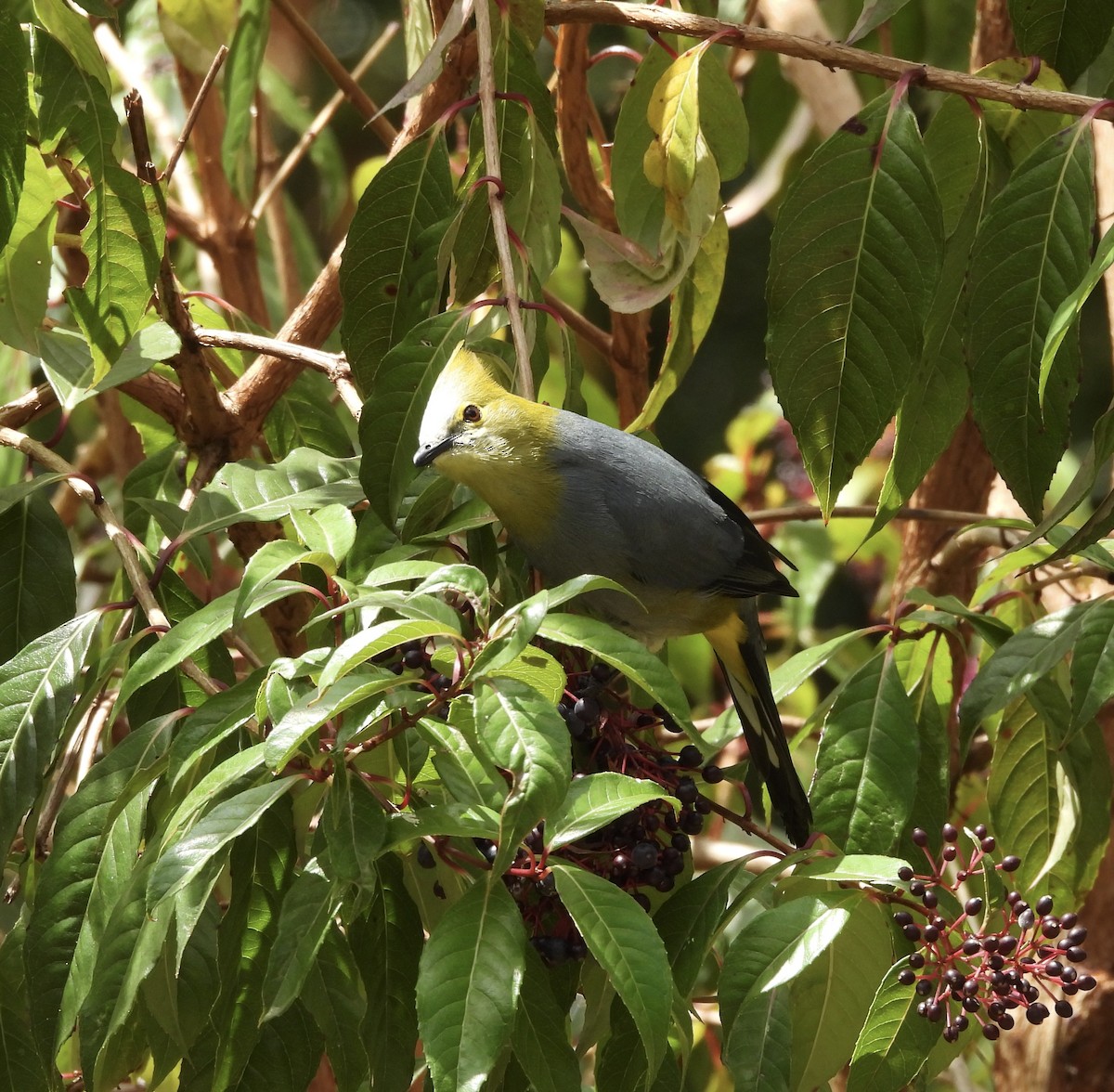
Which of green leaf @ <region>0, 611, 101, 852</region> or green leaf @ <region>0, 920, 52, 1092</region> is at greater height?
green leaf @ <region>0, 611, 101, 852</region>

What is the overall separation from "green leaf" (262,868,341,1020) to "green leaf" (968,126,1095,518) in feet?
2.59

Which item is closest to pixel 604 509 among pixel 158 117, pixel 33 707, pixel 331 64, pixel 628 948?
pixel 33 707

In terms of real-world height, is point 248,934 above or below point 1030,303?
below

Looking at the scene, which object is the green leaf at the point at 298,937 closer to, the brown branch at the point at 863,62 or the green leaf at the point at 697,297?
the green leaf at the point at 697,297

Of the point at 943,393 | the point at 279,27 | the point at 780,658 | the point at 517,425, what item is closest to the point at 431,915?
the point at 517,425

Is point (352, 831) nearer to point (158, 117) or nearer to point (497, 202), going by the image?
point (497, 202)

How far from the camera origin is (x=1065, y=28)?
1510 millimetres

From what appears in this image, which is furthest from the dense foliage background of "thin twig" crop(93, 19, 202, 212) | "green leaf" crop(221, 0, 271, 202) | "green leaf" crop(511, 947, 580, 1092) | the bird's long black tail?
"thin twig" crop(93, 19, 202, 212)

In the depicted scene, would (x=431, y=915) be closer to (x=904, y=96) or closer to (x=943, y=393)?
(x=943, y=393)

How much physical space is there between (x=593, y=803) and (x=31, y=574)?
2.88 feet

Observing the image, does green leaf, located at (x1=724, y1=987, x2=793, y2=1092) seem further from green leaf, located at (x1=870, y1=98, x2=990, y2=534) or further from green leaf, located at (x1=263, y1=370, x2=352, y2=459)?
green leaf, located at (x1=263, y1=370, x2=352, y2=459)

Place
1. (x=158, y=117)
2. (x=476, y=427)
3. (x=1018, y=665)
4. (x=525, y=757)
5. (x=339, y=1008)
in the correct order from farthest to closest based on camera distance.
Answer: (x=158, y=117)
(x=476, y=427)
(x=1018, y=665)
(x=339, y=1008)
(x=525, y=757)

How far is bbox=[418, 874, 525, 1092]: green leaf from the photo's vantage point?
3.20ft

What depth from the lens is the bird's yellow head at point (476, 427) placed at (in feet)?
5.49
